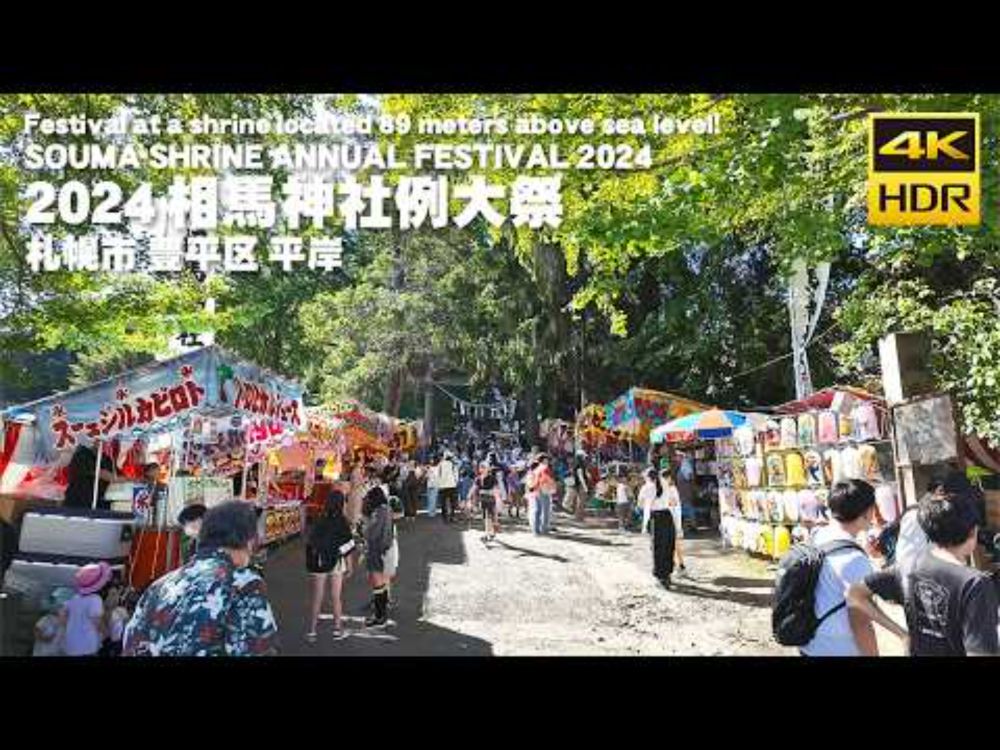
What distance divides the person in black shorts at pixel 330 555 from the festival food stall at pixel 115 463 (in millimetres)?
1013

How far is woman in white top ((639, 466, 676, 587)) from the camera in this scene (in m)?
7.38

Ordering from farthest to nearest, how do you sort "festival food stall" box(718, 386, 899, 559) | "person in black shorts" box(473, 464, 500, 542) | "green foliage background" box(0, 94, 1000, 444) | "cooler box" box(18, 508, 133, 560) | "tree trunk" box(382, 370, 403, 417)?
"tree trunk" box(382, 370, 403, 417) < "person in black shorts" box(473, 464, 500, 542) < "festival food stall" box(718, 386, 899, 559) < "cooler box" box(18, 508, 133, 560) < "green foliage background" box(0, 94, 1000, 444)

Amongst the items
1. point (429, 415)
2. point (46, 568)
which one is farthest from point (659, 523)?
point (429, 415)

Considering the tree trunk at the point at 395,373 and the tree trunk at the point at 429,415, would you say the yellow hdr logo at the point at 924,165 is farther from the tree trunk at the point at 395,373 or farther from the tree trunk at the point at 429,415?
the tree trunk at the point at 429,415

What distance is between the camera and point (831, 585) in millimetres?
3254

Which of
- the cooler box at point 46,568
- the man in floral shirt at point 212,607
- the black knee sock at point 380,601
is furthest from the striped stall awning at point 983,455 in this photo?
the cooler box at point 46,568

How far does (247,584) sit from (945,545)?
2.44m

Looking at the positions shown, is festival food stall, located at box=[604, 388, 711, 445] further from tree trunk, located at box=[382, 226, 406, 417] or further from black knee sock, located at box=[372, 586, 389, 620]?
black knee sock, located at box=[372, 586, 389, 620]

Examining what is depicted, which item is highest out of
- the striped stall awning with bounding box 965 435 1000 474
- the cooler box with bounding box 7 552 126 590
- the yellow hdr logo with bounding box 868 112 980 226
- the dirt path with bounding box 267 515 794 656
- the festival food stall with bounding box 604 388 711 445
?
the yellow hdr logo with bounding box 868 112 980 226

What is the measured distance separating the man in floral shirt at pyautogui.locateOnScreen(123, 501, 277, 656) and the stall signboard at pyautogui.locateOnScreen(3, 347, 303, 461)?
10.9 feet

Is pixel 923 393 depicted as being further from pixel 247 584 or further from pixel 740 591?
pixel 247 584

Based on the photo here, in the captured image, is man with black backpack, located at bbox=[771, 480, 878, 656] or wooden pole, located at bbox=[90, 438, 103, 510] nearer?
man with black backpack, located at bbox=[771, 480, 878, 656]

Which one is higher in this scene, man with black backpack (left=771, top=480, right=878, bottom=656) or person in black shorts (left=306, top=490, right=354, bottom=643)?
man with black backpack (left=771, top=480, right=878, bottom=656)

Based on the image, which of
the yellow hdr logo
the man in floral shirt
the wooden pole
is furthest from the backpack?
the wooden pole
